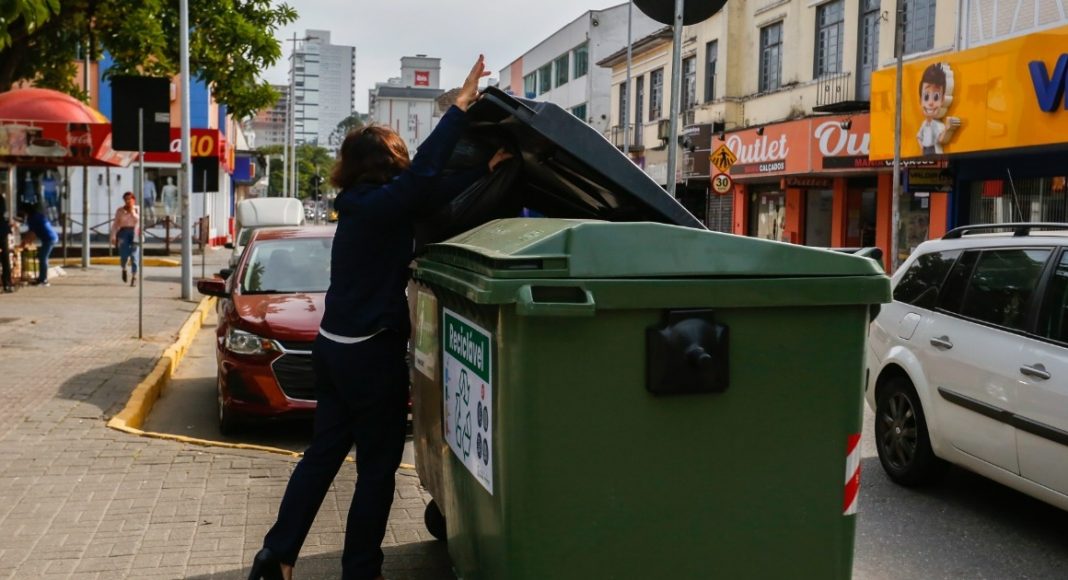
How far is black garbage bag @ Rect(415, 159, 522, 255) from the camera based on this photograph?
165 inches

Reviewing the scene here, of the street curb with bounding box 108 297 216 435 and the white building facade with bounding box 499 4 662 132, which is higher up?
the white building facade with bounding box 499 4 662 132

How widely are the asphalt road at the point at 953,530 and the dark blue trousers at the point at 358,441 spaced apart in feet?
7.89

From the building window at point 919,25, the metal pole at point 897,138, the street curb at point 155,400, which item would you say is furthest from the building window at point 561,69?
the street curb at point 155,400

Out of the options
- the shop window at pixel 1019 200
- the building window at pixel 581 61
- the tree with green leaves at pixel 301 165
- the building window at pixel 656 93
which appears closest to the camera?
the shop window at pixel 1019 200

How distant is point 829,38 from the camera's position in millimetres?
26953

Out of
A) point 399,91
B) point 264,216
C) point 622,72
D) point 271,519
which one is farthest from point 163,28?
point 399,91

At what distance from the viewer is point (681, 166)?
35.8 metres

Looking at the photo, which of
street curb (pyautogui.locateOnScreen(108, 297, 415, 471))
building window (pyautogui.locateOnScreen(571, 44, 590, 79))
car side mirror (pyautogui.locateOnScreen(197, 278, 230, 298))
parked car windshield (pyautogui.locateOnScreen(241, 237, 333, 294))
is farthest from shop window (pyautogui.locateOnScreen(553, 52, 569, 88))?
car side mirror (pyautogui.locateOnScreen(197, 278, 230, 298))

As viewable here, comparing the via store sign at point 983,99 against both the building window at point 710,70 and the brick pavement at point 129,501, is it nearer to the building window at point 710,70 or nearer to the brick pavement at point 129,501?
the building window at point 710,70

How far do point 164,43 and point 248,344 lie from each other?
10978mm

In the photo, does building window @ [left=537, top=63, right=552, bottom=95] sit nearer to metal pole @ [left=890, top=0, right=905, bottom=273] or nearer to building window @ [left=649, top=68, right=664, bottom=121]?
building window @ [left=649, top=68, right=664, bottom=121]

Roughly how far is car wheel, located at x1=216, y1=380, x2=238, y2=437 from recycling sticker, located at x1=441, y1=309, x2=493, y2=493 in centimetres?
445

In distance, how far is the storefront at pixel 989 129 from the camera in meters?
17.3

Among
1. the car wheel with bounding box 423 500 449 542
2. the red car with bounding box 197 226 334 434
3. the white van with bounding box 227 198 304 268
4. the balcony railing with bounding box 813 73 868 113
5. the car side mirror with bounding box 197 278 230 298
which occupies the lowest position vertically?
the car wheel with bounding box 423 500 449 542
